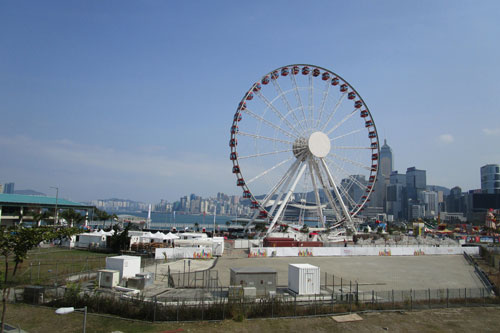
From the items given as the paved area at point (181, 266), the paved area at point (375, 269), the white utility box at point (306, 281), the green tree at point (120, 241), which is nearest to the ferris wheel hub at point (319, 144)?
the paved area at point (375, 269)

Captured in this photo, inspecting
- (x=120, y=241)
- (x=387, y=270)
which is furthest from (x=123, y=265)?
(x=387, y=270)

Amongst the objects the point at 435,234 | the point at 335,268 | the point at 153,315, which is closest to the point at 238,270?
the point at 153,315

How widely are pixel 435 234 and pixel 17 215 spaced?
300 feet

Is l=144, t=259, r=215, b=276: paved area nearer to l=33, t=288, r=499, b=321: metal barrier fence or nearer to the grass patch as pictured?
the grass patch

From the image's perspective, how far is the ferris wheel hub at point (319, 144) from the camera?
5353 centimetres

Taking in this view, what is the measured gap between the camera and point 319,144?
2132 inches

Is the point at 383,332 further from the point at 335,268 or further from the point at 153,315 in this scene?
the point at 335,268

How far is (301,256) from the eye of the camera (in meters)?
42.3

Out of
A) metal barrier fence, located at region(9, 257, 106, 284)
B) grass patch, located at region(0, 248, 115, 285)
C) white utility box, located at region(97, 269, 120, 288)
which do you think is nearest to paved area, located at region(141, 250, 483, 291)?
white utility box, located at region(97, 269, 120, 288)

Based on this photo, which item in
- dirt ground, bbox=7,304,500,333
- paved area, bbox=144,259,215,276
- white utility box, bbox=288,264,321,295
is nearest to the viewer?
dirt ground, bbox=7,304,500,333

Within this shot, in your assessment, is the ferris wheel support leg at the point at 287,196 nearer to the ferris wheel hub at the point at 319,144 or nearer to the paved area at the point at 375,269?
the ferris wheel hub at the point at 319,144

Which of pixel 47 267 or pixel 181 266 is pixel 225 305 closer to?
pixel 181 266

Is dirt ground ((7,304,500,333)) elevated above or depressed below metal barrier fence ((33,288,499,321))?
below

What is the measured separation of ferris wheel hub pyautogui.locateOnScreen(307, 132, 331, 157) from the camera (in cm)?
5353
